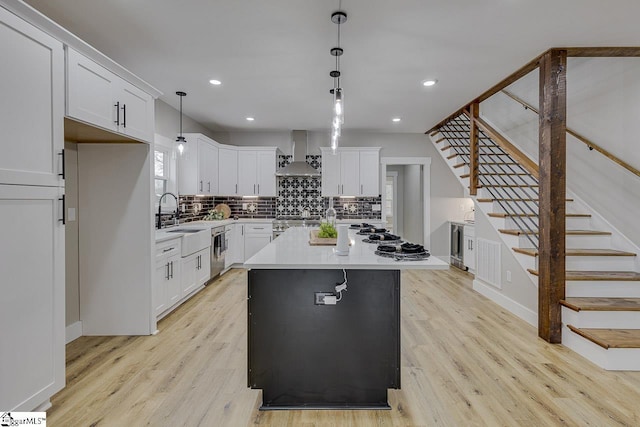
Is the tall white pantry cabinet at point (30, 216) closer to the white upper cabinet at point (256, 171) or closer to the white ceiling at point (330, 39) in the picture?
the white ceiling at point (330, 39)

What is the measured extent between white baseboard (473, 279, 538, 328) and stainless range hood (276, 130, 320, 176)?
132 inches

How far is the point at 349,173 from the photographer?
646 cm

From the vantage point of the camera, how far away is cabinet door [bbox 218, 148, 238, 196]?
247 inches

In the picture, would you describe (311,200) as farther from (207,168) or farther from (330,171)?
(207,168)

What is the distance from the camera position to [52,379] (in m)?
1.94

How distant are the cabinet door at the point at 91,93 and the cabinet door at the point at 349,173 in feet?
14.3

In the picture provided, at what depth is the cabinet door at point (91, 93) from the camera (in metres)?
2.12

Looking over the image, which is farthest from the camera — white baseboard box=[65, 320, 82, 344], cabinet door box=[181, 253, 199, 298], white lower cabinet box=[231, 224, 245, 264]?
white lower cabinet box=[231, 224, 245, 264]

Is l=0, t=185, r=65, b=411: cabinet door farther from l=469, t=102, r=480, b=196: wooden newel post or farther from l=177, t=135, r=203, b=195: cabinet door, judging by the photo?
l=469, t=102, r=480, b=196: wooden newel post

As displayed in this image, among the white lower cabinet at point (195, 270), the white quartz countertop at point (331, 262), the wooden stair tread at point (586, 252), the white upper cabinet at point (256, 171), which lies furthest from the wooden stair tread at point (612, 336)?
the white upper cabinet at point (256, 171)

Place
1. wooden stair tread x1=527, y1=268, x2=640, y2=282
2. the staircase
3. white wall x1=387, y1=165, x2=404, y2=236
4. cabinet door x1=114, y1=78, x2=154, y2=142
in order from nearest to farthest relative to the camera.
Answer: the staircase → cabinet door x1=114, y1=78, x2=154, y2=142 → wooden stair tread x1=527, y1=268, x2=640, y2=282 → white wall x1=387, y1=165, x2=404, y2=236

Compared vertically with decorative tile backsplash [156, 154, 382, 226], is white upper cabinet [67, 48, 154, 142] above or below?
above

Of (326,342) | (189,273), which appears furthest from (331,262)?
(189,273)

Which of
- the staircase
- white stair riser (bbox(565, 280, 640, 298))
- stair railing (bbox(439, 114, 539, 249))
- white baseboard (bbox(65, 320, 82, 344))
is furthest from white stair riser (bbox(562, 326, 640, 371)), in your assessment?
white baseboard (bbox(65, 320, 82, 344))
